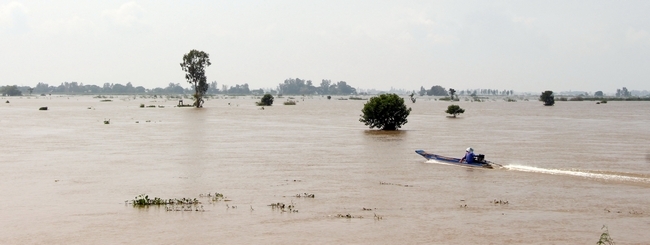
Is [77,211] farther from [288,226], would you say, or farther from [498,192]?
[498,192]

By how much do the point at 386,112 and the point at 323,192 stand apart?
87.1ft

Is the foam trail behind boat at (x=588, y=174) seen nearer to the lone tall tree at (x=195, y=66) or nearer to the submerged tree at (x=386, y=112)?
the submerged tree at (x=386, y=112)

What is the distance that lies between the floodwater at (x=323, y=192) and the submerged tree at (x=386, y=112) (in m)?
9.60

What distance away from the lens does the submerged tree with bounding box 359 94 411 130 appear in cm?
4619

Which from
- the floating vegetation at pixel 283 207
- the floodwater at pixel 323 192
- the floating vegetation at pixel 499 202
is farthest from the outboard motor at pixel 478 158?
the floating vegetation at pixel 283 207

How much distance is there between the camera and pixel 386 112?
152 ft

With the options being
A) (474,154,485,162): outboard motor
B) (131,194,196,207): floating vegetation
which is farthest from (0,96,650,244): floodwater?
(474,154,485,162): outboard motor

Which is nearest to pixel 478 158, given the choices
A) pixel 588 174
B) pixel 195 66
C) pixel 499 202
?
pixel 588 174

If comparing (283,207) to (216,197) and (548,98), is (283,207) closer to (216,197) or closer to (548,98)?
(216,197)

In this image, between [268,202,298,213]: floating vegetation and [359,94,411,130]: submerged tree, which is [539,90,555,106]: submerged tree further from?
[268,202,298,213]: floating vegetation

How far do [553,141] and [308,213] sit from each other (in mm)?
24753

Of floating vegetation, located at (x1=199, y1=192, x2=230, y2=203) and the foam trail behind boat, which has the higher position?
the foam trail behind boat

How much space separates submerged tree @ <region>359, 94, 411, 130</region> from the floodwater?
960 cm

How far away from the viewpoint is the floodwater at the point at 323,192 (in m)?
15.2
